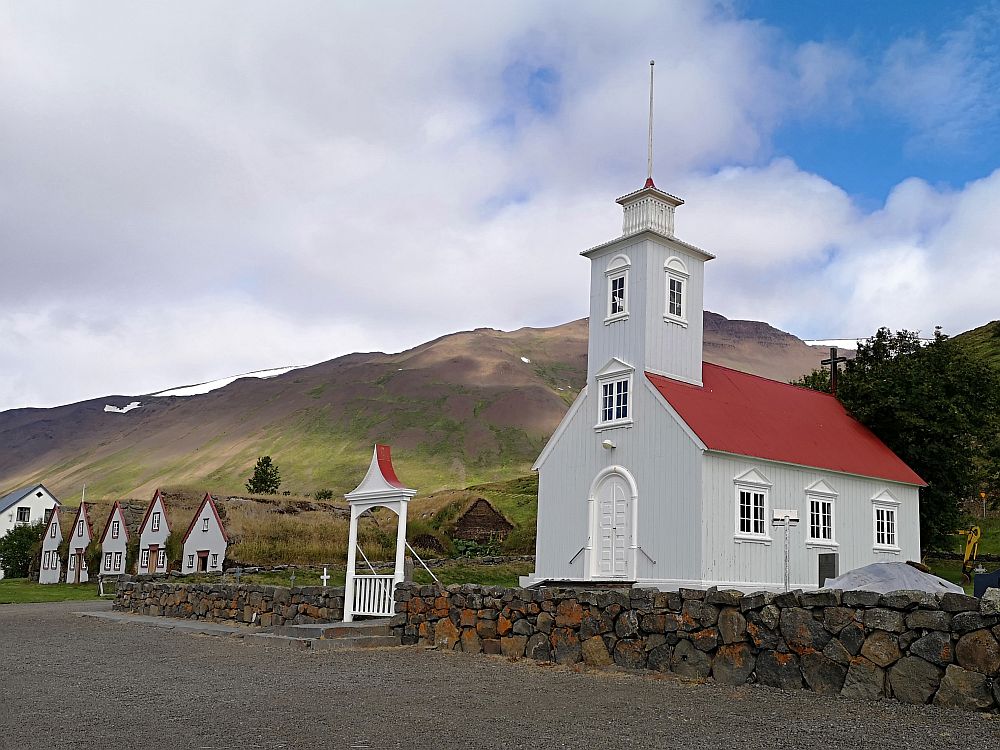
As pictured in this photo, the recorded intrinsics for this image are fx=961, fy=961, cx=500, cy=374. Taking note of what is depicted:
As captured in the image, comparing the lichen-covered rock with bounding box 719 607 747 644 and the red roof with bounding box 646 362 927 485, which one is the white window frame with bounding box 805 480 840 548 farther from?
the lichen-covered rock with bounding box 719 607 747 644

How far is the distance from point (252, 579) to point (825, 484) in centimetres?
1928

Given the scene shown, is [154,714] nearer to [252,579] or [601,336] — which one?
[601,336]

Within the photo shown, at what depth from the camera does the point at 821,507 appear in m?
26.0

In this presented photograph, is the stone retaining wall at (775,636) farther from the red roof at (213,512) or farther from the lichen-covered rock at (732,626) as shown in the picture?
the red roof at (213,512)

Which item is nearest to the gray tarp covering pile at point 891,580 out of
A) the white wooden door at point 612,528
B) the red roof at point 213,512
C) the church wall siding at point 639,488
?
the church wall siding at point 639,488

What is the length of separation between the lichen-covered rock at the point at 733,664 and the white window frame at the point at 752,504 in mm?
12020

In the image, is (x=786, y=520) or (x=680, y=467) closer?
(x=786, y=520)

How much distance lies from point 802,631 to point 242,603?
47.7 feet

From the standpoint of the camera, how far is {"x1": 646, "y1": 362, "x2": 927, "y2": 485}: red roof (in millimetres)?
24375

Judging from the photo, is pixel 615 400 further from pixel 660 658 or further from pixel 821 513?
pixel 660 658

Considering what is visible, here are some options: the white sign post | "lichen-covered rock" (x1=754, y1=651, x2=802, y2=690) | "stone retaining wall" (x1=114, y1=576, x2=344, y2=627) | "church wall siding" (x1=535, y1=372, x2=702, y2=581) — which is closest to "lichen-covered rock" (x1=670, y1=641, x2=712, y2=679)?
"lichen-covered rock" (x1=754, y1=651, x2=802, y2=690)

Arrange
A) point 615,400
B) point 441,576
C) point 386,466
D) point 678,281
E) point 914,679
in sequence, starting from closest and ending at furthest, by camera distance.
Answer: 1. point 914,679
2. point 386,466
3. point 615,400
4. point 678,281
5. point 441,576

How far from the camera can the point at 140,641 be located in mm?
18531

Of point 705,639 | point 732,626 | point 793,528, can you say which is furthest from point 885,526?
point 732,626
